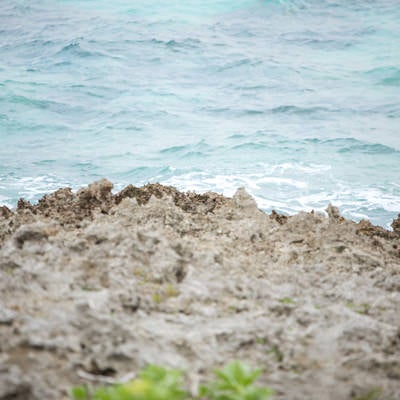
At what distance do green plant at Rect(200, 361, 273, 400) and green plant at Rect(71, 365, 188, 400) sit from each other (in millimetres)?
95

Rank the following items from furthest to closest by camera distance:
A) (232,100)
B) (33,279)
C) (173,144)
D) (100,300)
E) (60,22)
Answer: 1. (60,22)
2. (232,100)
3. (173,144)
4. (33,279)
5. (100,300)

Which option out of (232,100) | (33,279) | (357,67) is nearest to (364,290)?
(33,279)

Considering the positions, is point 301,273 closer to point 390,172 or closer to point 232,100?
point 390,172

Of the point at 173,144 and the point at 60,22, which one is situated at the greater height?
the point at 60,22

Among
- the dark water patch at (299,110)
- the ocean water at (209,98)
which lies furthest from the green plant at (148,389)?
the dark water patch at (299,110)

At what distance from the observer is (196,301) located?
2.65 metres

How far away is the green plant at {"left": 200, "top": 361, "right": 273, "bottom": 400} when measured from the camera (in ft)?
5.87

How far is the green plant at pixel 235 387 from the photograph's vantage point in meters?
1.79

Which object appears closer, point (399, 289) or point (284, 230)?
point (399, 289)

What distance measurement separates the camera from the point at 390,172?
1264cm

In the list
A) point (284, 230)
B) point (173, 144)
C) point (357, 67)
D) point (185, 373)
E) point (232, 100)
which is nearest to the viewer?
point (185, 373)

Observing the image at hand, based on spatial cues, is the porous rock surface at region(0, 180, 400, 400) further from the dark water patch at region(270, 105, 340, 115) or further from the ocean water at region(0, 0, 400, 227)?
the dark water patch at region(270, 105, 340, 115)

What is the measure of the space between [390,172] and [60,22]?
55.7 feet

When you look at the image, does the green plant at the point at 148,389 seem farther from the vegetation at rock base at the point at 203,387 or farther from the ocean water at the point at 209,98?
the ocean water at the point at 209,98
